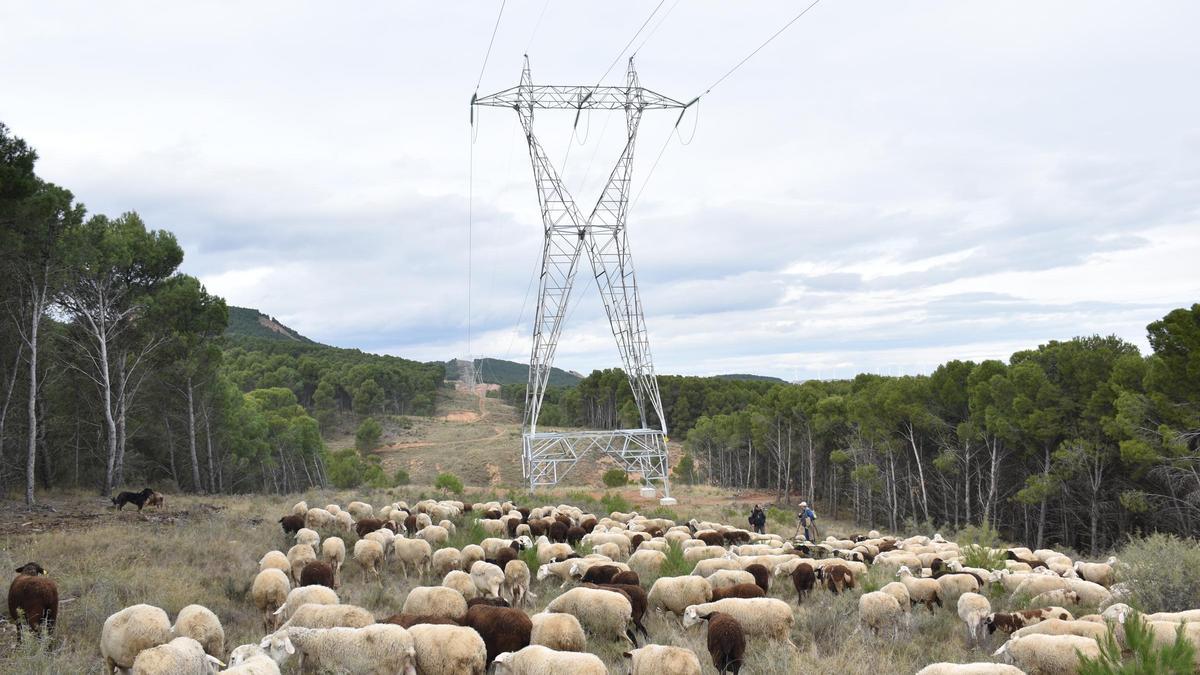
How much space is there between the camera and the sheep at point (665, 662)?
7.47 m

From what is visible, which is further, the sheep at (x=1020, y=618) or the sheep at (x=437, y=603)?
the sheep at (x=437, y=603)

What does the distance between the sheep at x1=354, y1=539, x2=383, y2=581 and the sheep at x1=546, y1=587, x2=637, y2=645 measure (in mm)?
6383

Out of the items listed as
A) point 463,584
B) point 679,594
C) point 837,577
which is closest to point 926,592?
point 837,577

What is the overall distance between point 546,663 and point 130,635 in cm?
504

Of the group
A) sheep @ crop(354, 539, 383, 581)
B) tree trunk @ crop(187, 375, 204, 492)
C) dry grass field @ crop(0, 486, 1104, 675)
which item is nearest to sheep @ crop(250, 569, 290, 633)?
dry grass field @ crop(0, 486, 1104, 675)

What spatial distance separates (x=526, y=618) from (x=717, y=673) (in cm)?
247

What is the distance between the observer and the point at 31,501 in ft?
71.5

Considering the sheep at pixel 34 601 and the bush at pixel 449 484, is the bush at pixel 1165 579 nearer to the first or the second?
the sheep at pixel 34 601

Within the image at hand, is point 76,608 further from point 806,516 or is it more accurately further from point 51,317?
point 51,317

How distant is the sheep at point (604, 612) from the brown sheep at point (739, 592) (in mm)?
1649

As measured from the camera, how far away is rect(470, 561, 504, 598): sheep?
12.4 meters

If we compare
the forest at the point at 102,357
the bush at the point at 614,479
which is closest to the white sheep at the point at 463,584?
the forest at the point at 102,357

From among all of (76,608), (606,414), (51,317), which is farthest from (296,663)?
(606,414)

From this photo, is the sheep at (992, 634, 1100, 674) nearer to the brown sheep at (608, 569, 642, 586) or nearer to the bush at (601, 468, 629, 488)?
the brown sheep at (608, 569, 642, 586)
